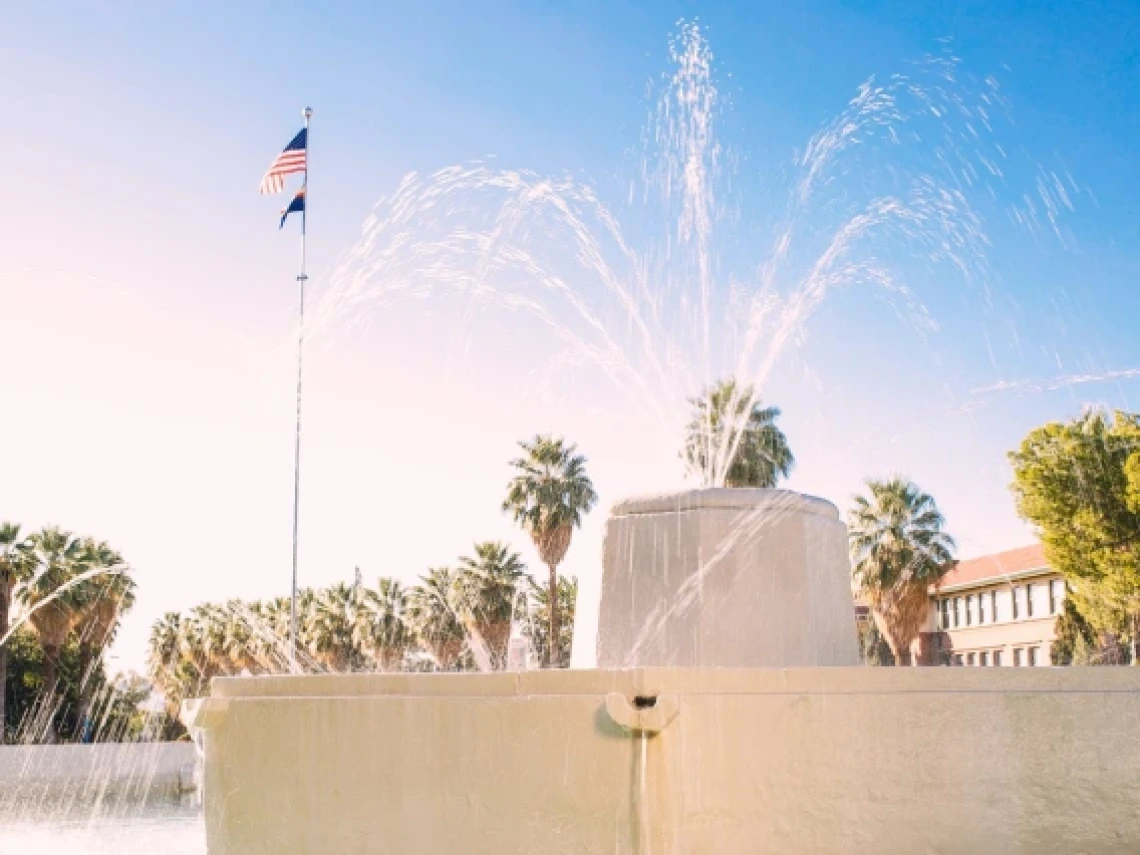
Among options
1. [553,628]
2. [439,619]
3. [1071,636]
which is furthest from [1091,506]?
[439,619]

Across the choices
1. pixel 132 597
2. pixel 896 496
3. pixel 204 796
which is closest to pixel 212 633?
pixel 132 597

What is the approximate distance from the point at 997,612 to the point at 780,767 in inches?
1834

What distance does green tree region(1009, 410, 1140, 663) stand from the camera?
30500 mm

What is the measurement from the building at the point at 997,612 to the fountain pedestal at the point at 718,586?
38.4 metres

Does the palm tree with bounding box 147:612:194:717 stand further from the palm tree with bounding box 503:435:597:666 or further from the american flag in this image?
the american flag

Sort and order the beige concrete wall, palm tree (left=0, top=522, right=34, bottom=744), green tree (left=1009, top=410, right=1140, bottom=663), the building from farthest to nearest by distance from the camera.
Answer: the building, palm tree (left=0, top=522, right=34, bottom=744), green tree (left=1009, top=410, right=1140, bottom=663), the beige concrete wall

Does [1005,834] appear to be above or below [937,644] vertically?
below

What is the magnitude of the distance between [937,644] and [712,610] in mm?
50772

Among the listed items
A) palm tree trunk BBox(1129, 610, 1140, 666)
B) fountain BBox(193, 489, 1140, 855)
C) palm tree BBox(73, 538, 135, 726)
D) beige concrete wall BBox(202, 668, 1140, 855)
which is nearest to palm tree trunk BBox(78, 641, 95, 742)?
palm tree BBox(73, 538, 135, 726)

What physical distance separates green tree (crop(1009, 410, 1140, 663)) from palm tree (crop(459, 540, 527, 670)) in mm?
16238

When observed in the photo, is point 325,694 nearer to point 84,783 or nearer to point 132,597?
point 84,783

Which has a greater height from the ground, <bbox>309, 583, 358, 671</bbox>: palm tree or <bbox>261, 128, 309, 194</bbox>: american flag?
<bbox>261, 128, 309, 194</bbox>: american flag

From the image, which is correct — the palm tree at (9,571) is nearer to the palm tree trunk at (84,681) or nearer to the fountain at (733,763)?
the palm tree trunk at (84,681)

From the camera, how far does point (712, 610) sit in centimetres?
745
